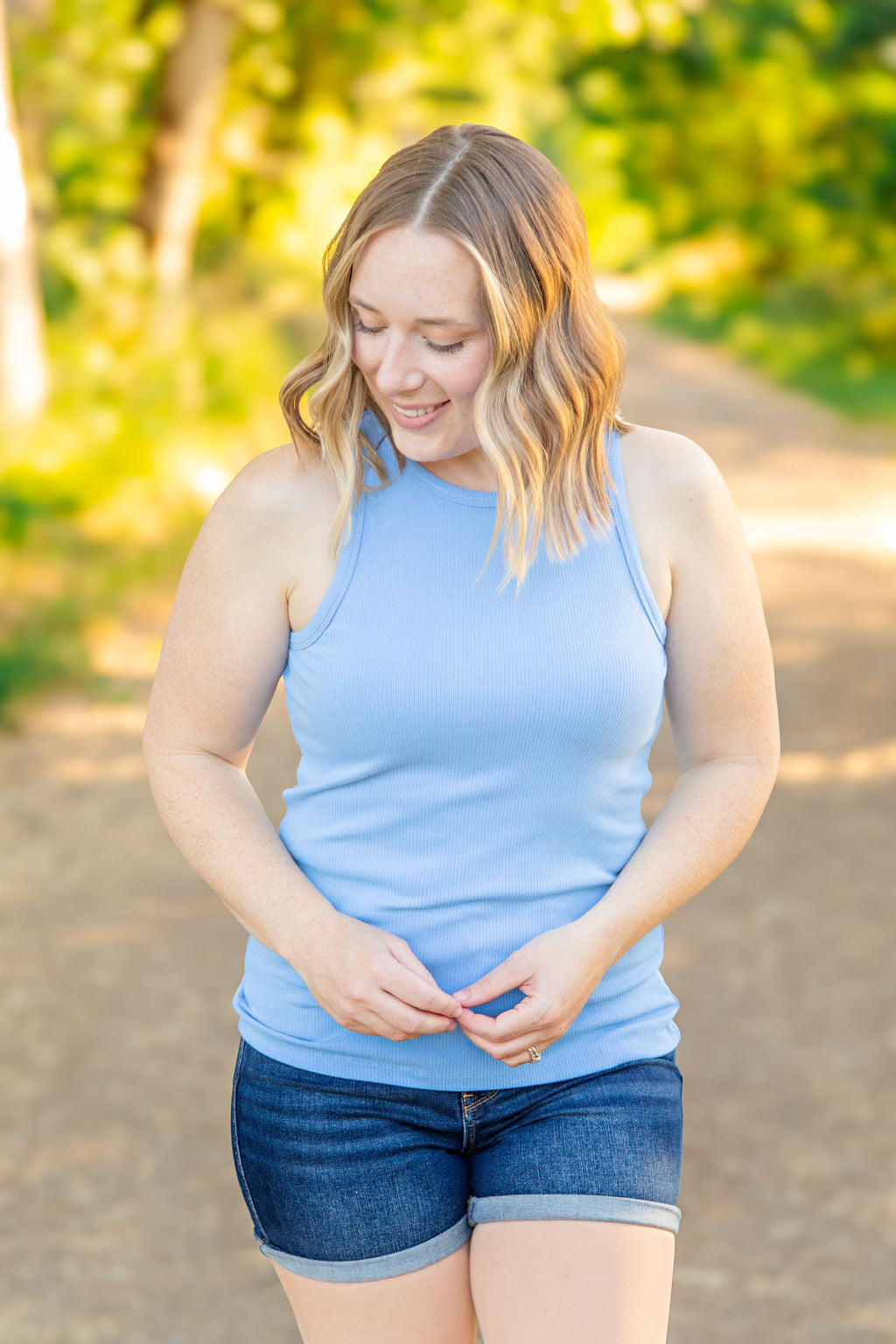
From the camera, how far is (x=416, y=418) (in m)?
1.55

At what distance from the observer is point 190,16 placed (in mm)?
10039

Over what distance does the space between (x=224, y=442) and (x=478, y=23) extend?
499 cm

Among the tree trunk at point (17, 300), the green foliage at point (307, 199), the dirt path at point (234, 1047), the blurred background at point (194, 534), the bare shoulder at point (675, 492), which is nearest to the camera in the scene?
the bare shoulder at point (675, 492)

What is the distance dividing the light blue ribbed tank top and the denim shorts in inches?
1.0

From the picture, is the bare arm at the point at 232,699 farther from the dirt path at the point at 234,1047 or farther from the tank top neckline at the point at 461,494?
the dirt path at the point at 234,1047

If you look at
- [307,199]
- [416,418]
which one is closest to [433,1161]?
[416,418]

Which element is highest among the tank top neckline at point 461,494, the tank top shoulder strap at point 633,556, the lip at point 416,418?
the lip at point 416,418

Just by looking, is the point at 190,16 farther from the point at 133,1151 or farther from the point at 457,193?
the point at 457,193

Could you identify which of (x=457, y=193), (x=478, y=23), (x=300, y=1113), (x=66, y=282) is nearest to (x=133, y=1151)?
(x=300, y=1113)

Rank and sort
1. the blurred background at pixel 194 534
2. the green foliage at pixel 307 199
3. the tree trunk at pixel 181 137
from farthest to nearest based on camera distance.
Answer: the tree trunk at pixel 181 137, the green foliage at pixel 307 199, the blurred background at pixel 194 534

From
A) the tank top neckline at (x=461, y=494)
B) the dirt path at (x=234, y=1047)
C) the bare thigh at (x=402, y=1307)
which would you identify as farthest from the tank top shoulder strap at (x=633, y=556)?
the dirt path at (x=234, y=1047)

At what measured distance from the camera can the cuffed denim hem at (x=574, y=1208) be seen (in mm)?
1497

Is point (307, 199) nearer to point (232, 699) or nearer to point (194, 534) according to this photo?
point (194, 534)

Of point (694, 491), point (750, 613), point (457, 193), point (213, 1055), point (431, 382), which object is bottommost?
point (213, 1055)
